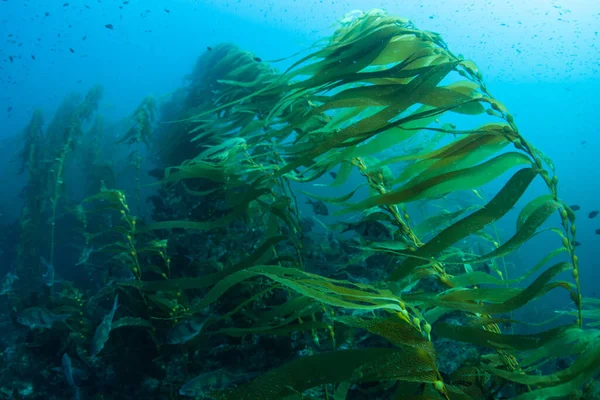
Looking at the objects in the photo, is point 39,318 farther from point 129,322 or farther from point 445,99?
point 445,99

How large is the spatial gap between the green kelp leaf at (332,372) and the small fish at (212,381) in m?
1.22

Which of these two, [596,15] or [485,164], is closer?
[485,164]

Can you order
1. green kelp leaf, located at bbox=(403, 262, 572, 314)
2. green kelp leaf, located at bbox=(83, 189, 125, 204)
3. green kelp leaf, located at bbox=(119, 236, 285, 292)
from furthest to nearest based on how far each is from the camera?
1. green kelp leaf, located at bbox=(83, 189, 125, 204)
2. green kelp leaf, located at bbox=(119, 236, 285, 292)
3. green kelp leaf, located at bbox=(403, 262, 572, 314)

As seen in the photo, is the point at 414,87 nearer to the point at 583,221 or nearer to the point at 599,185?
the point at 583,221

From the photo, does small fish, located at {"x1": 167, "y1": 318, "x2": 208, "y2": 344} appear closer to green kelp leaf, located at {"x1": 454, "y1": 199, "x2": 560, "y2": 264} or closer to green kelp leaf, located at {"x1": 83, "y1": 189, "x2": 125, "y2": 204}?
green kelp leaf, located at {"x1": 83, "y1": 189, "x2": 125, "y2": 204}

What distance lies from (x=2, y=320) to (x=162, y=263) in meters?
3.04

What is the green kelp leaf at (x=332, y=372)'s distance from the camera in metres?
0.64

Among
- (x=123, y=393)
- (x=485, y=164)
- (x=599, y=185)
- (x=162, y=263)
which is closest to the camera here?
(x=485, y=164)

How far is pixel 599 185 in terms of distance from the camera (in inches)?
1526

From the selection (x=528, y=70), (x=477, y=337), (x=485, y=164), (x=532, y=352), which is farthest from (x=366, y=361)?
(x=528, y=70)

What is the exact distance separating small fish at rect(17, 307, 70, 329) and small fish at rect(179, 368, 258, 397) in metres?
1.72

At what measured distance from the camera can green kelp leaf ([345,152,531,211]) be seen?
1.09 m

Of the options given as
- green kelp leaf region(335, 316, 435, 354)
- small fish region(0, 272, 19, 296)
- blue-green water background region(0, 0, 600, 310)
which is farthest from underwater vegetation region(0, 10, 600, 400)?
blue-green water background region(0, 0, 600, 310)

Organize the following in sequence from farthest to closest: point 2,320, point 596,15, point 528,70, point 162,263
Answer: point 528,70
point 596,15
point 2,320
point 162,263
